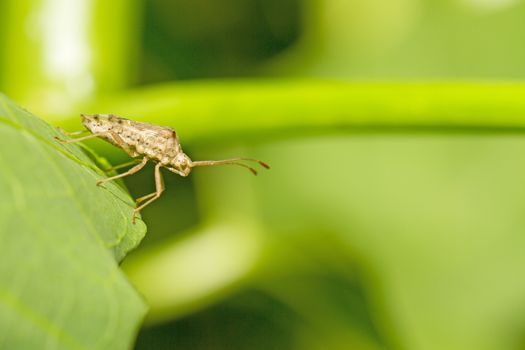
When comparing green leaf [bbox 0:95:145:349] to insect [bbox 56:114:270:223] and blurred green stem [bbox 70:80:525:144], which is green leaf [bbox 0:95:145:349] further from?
blurred green stem [bbox 70:80:525:144]

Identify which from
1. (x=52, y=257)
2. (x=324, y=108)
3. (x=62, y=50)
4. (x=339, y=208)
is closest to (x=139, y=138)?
(x=62, y=50)

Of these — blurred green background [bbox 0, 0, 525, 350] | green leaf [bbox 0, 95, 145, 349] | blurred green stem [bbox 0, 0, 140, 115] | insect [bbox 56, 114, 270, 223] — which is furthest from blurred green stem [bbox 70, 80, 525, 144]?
green leaf [bbox 0, 95, 145, 349]

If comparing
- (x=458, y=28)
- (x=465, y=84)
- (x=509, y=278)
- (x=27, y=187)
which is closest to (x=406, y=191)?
(x=509, y=278)

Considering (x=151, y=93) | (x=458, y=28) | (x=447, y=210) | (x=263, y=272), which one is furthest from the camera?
(x=458, y=28)

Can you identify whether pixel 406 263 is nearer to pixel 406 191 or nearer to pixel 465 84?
pixel 406 191

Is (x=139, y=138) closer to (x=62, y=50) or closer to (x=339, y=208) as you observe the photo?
(x=62, y=50)

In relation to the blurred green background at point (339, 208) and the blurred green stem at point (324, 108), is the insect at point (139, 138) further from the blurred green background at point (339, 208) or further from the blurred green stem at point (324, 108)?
the blurred green background at point (339, 208)
